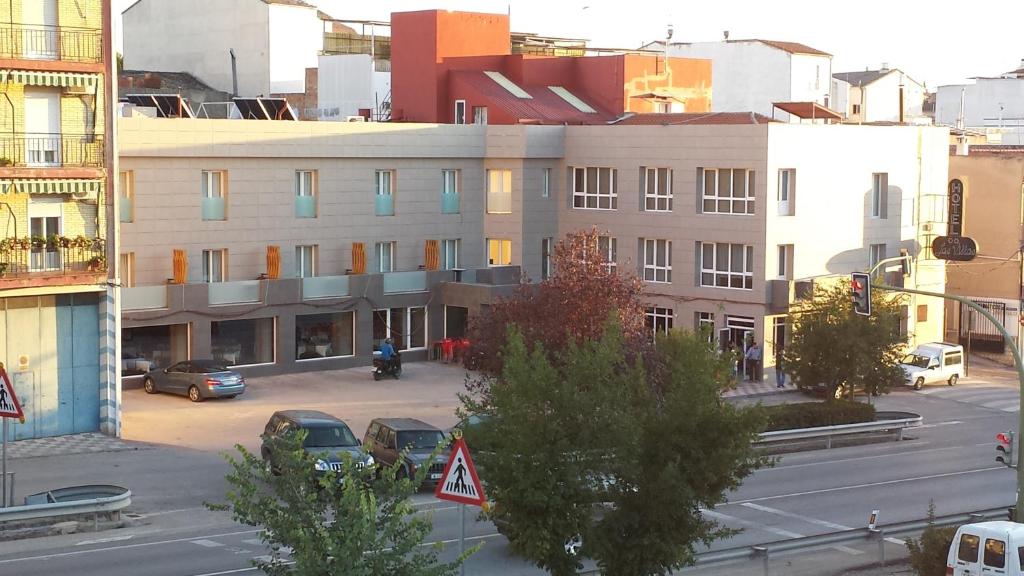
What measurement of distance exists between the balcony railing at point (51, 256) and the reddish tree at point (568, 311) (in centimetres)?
985

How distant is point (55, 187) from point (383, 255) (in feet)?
58.4

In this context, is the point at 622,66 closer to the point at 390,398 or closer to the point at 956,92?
the point at 390,398

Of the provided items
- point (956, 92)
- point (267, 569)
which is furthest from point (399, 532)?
point (956, 92)

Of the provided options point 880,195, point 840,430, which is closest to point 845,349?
point 840,430

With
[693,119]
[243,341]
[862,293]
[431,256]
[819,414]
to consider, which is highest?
[693,119]

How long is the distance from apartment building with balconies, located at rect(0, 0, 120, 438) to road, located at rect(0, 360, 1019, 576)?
2291 mm

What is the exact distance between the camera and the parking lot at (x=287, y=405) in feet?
124

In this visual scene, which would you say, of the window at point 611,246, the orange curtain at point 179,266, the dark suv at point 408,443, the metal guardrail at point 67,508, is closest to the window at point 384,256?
the window at point 611,246

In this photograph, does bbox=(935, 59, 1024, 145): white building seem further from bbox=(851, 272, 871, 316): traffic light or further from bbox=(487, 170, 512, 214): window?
bbox=(851, 272, 871, 316): traffic light

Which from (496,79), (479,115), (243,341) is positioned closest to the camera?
(243,341)

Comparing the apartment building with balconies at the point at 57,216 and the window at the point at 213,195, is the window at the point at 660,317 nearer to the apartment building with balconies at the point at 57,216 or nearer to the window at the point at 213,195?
the window at the point at 213,195

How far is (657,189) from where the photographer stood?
173 ft

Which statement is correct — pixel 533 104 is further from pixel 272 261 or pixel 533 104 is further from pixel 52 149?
pixel 52 149

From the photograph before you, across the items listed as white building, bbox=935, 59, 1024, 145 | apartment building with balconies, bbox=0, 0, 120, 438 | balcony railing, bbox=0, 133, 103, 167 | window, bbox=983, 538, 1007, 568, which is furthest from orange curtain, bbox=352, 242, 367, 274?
white building, bbox=935, 59, 1024, 145
